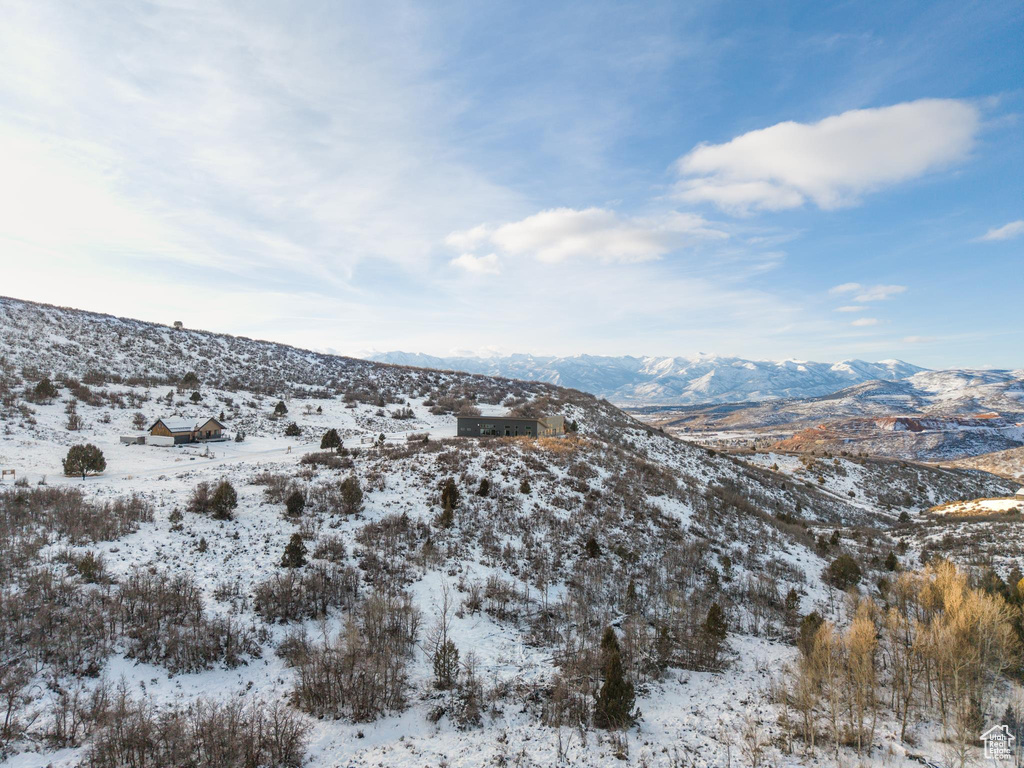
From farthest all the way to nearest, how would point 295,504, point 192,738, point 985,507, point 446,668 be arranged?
1. point 985,507
2. point 295,504
3. point 446,668
4. point 192,738

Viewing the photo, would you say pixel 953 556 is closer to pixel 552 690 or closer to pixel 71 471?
pixel 552 690

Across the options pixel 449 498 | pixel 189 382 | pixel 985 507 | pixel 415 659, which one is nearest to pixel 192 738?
pixel 415 659

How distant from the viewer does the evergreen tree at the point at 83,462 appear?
75.9 ft

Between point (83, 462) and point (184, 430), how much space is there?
1300cm

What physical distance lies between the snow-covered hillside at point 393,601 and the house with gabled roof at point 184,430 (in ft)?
7.80

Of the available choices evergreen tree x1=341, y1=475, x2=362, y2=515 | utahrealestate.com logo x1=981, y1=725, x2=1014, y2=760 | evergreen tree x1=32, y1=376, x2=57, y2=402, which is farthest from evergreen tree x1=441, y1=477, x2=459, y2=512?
evergreen tree x1=32, y1=376, x2=57, y2=402

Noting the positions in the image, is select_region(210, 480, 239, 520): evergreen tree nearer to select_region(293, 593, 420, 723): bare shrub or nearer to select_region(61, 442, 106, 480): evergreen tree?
select_region(293, 593, 420, 723): bare shrub

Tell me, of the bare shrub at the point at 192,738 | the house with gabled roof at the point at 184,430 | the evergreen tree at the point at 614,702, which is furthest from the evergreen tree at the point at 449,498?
the house with gabled roof at the point at 184,430

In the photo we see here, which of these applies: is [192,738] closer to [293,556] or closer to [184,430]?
[293,556]

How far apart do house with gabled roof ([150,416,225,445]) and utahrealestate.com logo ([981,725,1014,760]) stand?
157 feet

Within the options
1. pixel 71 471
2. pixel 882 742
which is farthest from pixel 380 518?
pixel 882 742

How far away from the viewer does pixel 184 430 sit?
35875mm

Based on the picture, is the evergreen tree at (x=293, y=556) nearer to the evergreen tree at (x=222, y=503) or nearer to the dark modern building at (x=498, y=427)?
the evergreen tree at (x=222, y=503)

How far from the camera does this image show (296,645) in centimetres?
1255
